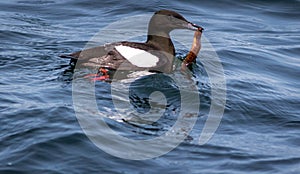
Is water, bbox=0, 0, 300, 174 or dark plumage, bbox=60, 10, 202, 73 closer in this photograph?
water, bbox=0, 0, 300, 174

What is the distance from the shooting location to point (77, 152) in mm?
6242

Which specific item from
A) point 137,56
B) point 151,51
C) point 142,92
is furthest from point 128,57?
point 142,92

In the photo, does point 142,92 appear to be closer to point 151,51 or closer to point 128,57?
point 128,57

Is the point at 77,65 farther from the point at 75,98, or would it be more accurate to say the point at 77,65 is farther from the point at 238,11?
the point at 238,11

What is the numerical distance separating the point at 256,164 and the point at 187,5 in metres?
8.84

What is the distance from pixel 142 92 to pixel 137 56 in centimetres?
87

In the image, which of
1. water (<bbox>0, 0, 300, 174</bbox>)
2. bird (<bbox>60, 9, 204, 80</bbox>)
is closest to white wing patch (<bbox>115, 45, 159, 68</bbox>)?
bird (<bbox>60, 9, 204, 80</bbox>)

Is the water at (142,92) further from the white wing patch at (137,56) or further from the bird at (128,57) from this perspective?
the white wing patch at (137,56)

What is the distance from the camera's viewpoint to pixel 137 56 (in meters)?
9.27

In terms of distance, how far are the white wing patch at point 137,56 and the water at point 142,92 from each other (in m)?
0.61

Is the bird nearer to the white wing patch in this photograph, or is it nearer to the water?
the white wing patch

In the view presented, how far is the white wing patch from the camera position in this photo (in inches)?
361

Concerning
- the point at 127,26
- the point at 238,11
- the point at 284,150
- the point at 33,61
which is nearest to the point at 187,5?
the point at 238,11

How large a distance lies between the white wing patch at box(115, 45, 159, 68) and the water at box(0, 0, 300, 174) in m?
0.61
